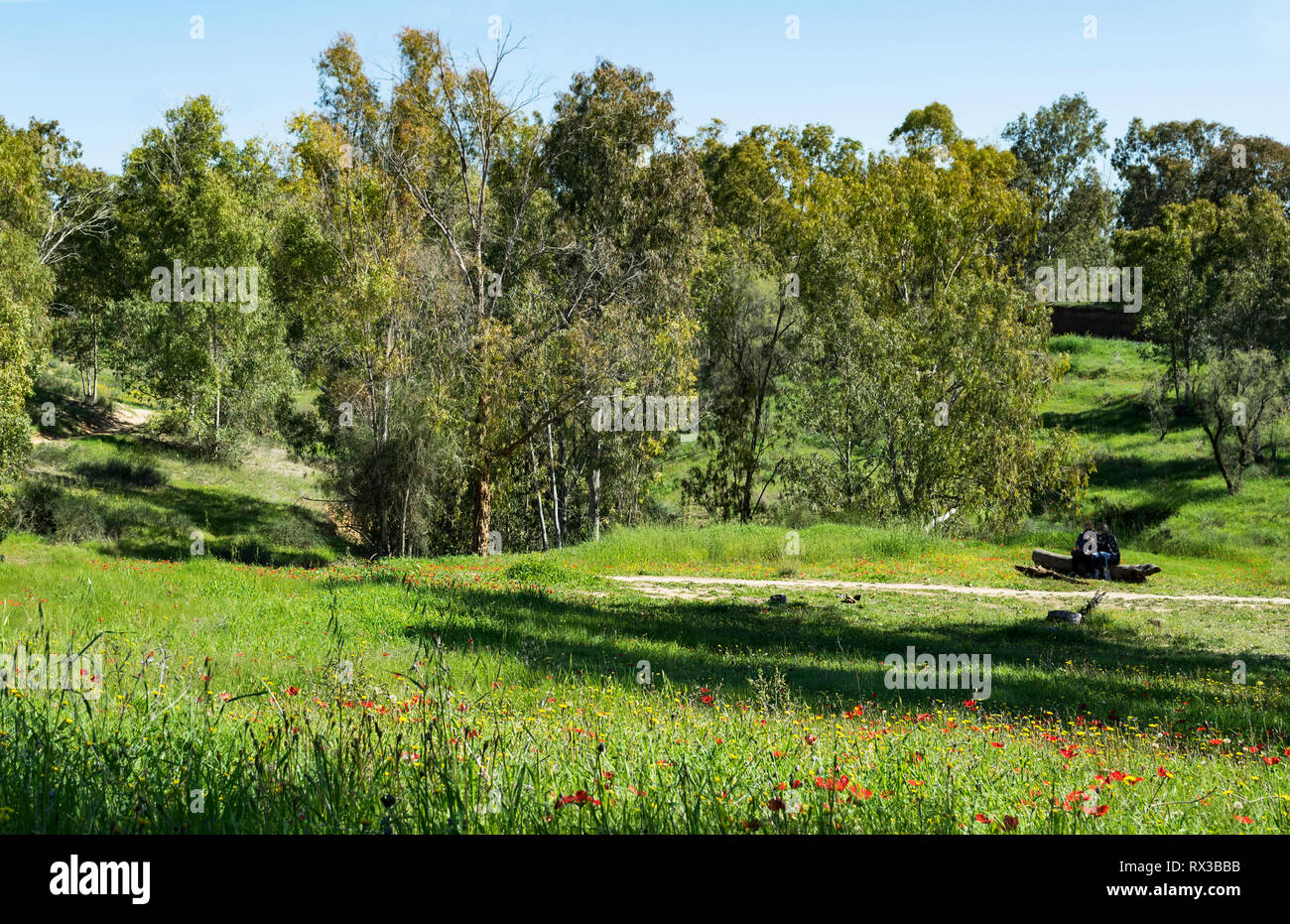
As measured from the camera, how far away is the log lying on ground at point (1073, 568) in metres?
21.3

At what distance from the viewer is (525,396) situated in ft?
94.0

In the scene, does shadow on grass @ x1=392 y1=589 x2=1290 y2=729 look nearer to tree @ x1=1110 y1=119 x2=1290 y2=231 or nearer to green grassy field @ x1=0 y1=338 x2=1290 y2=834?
green grassy field @ x1=0 y1=338 x2=1290 y2=834

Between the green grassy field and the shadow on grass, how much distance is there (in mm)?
83

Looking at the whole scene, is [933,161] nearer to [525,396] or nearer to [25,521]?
[525,396]

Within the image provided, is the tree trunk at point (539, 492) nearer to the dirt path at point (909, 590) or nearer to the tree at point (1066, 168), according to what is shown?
the dirt path at point (909, 590)

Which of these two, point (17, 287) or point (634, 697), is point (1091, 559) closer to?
point (634, 697)

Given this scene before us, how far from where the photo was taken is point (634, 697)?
25.7ft

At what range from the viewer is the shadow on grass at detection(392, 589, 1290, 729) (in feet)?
31.0

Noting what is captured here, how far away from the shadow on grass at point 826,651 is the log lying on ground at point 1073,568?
7074mm

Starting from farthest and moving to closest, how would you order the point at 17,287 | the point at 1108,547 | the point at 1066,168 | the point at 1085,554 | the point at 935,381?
1. the point at 1066,168
2. the point at 17,287
3. the point at 935,381
4. the point at 1108,547
5. the point at 1085,554

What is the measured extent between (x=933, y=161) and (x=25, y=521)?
34829 mm

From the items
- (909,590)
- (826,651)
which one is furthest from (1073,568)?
(826,651)

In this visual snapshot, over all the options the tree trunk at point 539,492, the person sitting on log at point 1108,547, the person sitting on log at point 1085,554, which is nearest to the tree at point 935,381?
the person sitting on log at point 1108,547

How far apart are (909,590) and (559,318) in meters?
15.5
